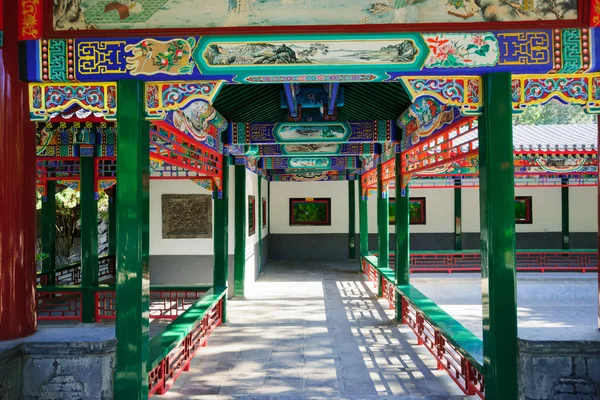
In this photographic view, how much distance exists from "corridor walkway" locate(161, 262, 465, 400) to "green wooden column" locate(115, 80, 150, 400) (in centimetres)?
124

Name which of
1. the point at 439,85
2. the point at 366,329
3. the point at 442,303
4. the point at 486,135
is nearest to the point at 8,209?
the point at 439,85

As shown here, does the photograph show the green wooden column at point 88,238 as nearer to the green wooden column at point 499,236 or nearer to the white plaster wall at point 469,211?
the green wooden column at point 499,236

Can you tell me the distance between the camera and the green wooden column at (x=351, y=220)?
1720 centimetres

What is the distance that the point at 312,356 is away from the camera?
6.11m

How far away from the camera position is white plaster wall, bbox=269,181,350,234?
1742 cm

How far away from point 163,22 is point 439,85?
2.44 m

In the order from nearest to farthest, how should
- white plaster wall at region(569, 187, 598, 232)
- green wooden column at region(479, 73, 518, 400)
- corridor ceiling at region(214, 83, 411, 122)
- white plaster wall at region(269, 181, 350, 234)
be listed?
green wooden column at region(479, 73, 518, 400) < corridor ceiling at region(214, 83, 411, 122) < white plaster wall at region(569, 187, 598, 232) < white plaster wall at region(269, 181, 350, 234)

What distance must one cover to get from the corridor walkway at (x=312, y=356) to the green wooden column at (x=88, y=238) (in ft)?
8.38

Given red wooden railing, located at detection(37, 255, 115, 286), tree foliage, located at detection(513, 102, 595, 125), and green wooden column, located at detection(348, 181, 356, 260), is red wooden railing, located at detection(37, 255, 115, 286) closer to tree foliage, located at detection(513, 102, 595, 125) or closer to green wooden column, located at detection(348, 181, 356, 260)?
green wooden column, located at detection(348, 181, 356, 260)

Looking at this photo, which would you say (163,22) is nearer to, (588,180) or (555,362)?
(555,362)

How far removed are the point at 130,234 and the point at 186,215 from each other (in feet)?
22.2

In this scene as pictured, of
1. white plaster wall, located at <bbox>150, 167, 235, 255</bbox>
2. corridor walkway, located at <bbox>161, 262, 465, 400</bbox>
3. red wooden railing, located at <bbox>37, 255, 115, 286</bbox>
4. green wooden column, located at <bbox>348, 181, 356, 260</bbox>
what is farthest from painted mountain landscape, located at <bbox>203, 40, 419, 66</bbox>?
green wooden column, located at <bbox>348, 181, 356, 260</bbox>

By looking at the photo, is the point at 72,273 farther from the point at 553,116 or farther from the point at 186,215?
the point at 553,116

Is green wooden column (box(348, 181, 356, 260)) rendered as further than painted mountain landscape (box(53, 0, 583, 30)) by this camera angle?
Yes
